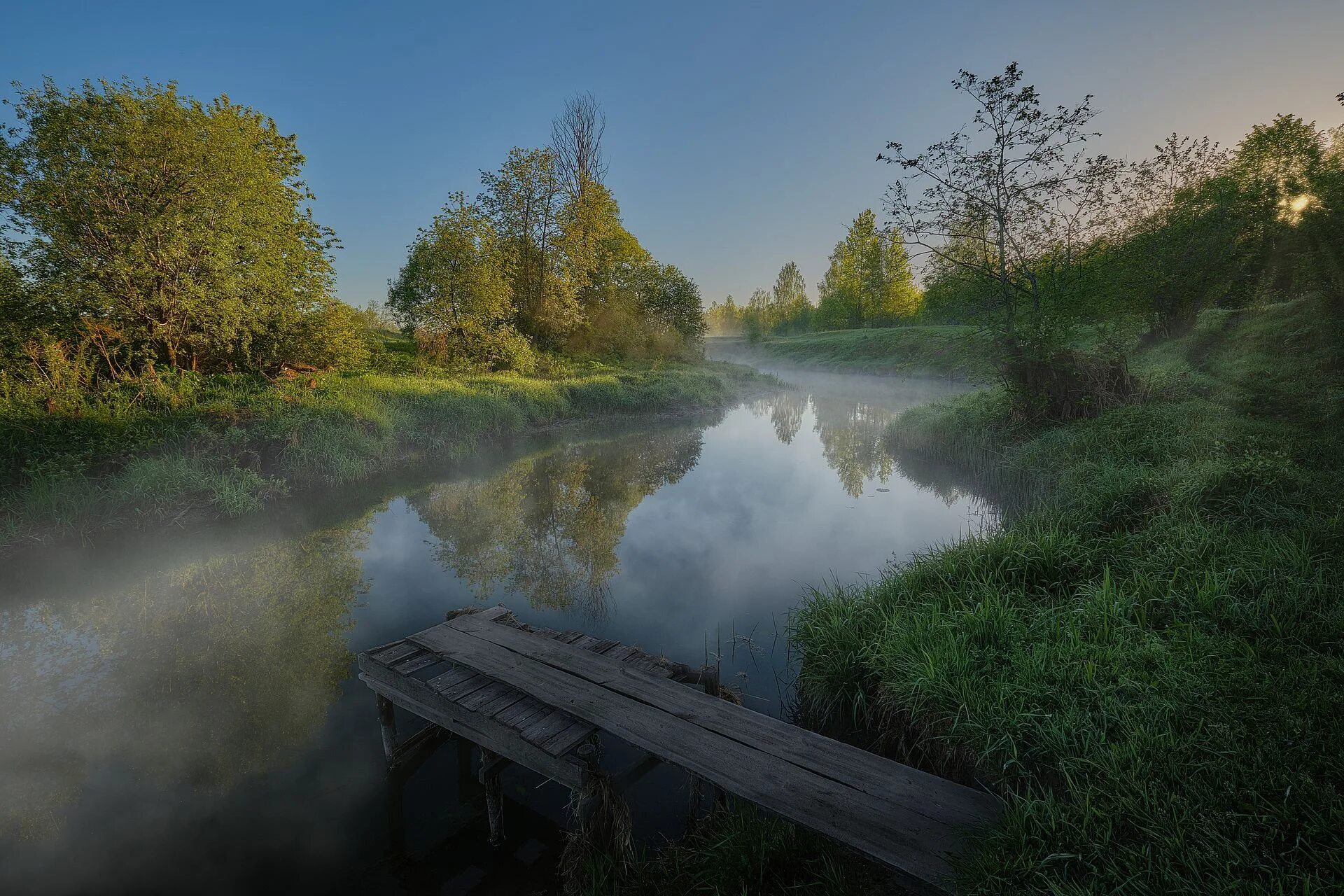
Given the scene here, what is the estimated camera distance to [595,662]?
3910mm

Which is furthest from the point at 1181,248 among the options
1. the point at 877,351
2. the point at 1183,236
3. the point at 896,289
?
the point at 896,289

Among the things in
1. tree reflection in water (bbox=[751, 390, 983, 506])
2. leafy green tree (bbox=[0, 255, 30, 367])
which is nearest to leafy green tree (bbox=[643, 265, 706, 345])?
tree reflection in water (bbox=[751, 390, 983, 506])

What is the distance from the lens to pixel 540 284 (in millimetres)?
24688

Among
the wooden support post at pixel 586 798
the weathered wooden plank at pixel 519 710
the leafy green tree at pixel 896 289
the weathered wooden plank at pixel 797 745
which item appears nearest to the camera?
the weathered wooden plank at pixel 797 745

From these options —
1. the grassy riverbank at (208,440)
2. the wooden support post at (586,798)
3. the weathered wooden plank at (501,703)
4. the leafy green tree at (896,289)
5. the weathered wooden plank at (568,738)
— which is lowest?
the wooden support post at (586,798)

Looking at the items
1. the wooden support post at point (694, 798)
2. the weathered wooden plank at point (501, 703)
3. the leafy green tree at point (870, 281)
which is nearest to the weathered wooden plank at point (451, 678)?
the weathered wooden plank at point (501, 703)

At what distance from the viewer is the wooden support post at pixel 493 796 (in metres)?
3.33

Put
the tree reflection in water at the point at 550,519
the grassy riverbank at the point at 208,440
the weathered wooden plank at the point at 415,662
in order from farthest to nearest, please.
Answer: the grassy riverbank at the point at 208,440, the tree reflection in water at the point at 550,519, the weathered wooden plank at the point at 415,662

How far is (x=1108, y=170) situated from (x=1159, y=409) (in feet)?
15.2

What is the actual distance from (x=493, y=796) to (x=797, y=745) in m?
1.95

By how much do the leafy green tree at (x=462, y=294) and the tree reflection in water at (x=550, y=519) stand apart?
8.03 m

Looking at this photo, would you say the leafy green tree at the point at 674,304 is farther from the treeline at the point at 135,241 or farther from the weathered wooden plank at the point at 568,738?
the weathered wooden plank at the point at 568,738

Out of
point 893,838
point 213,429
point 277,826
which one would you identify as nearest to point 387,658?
point 277,826

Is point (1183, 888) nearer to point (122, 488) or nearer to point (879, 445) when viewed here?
point (122, 488)
